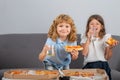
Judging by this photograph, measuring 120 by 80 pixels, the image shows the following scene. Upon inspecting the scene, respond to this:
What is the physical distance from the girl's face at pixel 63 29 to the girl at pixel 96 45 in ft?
0.73

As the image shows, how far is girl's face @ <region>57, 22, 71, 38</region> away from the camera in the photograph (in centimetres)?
200

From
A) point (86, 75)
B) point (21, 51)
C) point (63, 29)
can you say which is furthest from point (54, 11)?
point (86, 75)

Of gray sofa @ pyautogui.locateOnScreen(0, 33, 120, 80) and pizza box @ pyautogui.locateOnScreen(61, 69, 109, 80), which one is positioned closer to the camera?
pizza box @ pyautogui.locateOnScreen(61, 69, 109, 80)

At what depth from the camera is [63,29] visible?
200 centimetres

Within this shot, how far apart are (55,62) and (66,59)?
9 centimetres

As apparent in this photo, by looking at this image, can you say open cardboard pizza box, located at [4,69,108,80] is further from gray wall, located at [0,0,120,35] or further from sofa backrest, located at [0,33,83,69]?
gray wall, located at [0,0,120,35]

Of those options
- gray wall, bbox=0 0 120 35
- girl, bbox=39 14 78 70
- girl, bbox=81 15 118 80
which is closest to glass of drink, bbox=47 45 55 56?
girl, bbox=39 14 78 70

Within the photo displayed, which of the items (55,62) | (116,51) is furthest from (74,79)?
(116,51)

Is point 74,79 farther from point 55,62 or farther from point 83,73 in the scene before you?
point 55,62

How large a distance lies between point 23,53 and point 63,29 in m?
0.94

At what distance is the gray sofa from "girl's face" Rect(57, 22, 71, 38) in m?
0.79

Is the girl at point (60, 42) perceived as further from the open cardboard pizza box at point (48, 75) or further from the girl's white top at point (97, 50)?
the open cardboard pizza box at point (48, 75)

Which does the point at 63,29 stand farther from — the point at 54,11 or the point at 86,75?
the point at 54,11

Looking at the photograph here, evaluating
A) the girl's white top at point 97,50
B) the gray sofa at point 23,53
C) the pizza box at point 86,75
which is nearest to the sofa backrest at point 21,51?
the gray sofa at point 23,53
